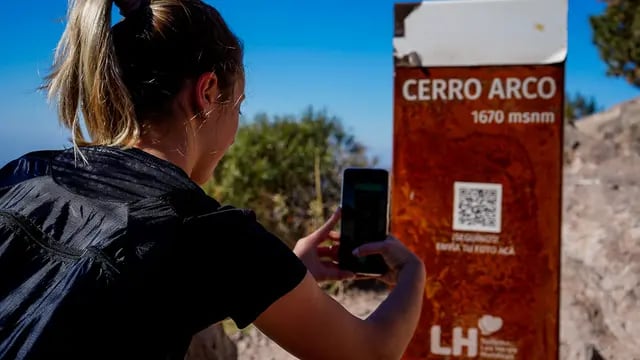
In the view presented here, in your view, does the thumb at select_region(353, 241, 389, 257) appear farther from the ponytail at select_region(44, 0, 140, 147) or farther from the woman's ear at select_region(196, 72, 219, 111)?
the ponytail at select_region(44, 0, 140, 147)

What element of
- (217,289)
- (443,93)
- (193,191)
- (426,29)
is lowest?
(217,289)

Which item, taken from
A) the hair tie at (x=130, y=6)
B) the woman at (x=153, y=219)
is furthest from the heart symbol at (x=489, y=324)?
the hair tie at (x=130, y=6)

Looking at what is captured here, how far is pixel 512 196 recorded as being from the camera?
8.72ft

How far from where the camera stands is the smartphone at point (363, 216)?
1.88 m

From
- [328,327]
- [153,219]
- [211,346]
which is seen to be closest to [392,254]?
[328,327]

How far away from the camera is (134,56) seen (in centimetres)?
138

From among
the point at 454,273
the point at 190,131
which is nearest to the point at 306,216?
the point at 454,273

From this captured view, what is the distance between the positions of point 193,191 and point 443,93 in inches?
67.8

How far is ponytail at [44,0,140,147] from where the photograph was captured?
1.36 meters

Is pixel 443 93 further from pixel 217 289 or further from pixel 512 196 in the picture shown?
pixel 217 289

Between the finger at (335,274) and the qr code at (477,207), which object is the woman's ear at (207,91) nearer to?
the finger at (335,274)

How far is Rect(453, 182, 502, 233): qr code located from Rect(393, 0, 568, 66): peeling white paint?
1.72 ft

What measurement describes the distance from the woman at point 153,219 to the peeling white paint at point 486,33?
1326 mm

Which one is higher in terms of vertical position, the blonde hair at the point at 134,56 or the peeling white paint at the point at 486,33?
the peeling white paint at the point at 486,33
